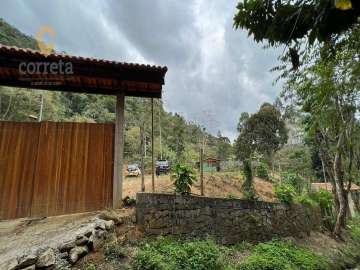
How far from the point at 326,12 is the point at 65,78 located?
15.1 feet

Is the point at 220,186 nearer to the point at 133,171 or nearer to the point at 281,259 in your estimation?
the point at 281,259

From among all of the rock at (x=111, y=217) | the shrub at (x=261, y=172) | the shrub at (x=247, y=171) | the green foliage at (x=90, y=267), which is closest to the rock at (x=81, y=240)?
the green foliage at (x=90, y=267)

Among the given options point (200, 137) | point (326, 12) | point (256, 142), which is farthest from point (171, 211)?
point (256, 142)

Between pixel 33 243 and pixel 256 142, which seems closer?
pixel 33 243

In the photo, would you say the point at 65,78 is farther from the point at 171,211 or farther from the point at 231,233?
the point at 231,233

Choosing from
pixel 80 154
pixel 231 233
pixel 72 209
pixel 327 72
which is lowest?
pixel 231 233

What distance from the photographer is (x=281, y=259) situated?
18.8ft

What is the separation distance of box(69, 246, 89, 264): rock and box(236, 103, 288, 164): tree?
1954 centimetres

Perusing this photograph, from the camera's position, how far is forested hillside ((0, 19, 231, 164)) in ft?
66.4

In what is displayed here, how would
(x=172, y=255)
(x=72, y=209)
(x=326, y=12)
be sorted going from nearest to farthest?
1. (x=326, y=12)
2. (x=172, y=255)
3. (x=72, y=209)

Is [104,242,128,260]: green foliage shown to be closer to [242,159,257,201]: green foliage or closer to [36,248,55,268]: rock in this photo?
[36,248,55,268]: rock

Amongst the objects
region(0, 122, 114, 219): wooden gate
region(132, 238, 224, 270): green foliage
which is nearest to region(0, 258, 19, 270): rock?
region(132, 238, 224, 270): green foliage

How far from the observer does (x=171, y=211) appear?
5387 millimetres

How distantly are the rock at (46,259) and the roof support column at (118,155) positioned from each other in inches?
75.1
